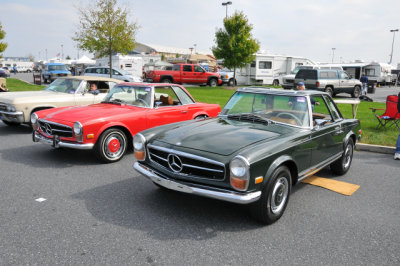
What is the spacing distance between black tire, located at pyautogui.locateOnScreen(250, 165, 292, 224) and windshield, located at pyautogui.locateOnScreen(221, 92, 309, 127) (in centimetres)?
100

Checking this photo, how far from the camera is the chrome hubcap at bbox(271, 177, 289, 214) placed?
3.73 metres

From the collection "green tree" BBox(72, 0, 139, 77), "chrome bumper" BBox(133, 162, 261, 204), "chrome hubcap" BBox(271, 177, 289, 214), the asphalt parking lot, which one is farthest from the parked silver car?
"chrome hubcap" BBox(271, 177, 289, 214)

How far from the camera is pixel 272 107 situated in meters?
4.82

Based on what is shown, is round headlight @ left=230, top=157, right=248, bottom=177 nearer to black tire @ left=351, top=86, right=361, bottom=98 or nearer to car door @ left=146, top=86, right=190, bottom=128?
car door @ left=146, top=86, right=190, bottom=128

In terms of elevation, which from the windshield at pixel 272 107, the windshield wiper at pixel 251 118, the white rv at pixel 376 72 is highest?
the white rv at pixel 376 72

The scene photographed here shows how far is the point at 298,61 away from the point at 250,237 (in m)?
28.5

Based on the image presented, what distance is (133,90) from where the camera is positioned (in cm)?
701

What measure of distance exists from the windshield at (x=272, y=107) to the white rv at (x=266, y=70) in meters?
23.2

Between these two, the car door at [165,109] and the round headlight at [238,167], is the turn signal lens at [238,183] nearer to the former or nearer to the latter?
the round headlight at [238,167]

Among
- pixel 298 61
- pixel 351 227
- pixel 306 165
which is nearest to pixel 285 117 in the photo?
pixel 306 165

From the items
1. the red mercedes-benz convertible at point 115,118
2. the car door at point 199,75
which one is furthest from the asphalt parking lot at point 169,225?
the car door at point 199,75

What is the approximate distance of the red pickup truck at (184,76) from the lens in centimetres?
2442

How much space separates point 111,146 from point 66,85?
4145 mm

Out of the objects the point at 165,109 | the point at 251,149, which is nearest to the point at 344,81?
the point at 165,109
